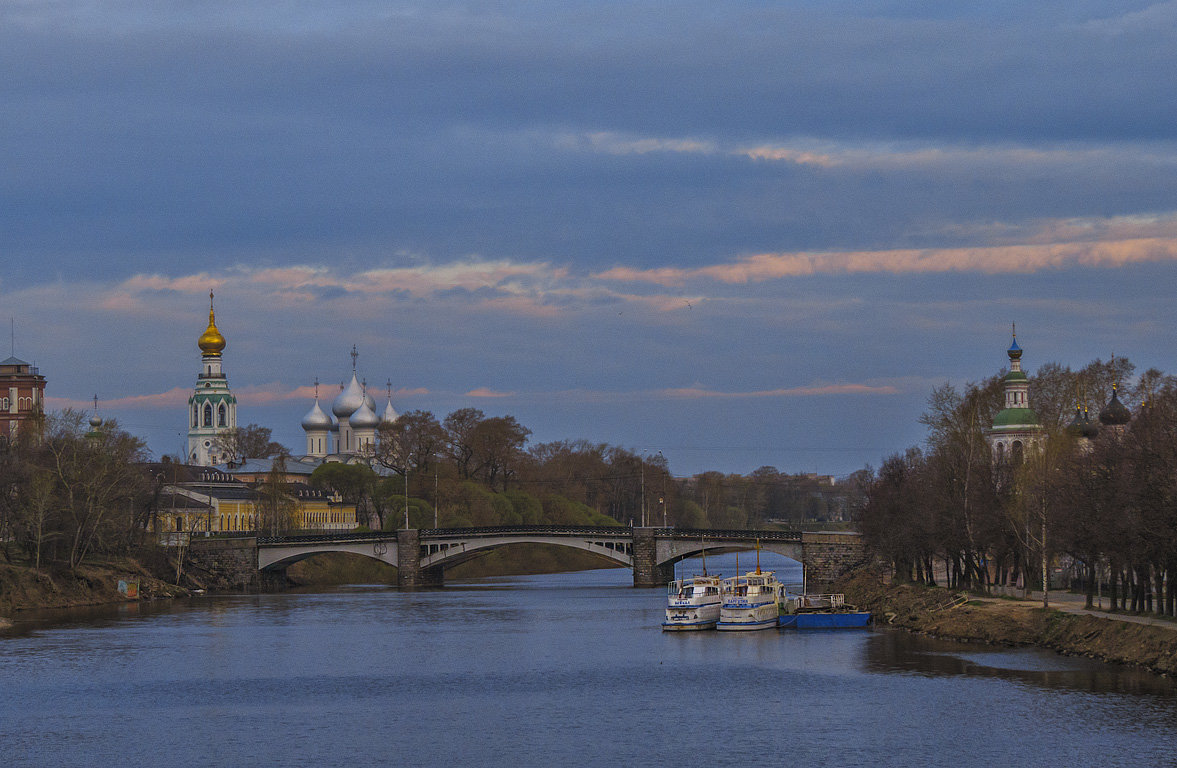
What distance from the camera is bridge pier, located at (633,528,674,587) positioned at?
119 m

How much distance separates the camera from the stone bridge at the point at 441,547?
11938 cm

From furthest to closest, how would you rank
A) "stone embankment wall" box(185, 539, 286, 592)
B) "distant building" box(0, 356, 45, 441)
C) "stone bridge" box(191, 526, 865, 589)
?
"distant building" box(0, 356, 45, 441) → "stone embankment wall" box(185, 539, 286, 592) → "stone bridge" box(191, 526, 865, 589)

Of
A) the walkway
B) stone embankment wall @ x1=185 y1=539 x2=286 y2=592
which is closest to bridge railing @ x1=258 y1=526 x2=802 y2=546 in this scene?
stone embankment wall @ x1=185 y1=539 x2=286 y2=592

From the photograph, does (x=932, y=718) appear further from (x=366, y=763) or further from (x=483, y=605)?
(x=483, y=605)

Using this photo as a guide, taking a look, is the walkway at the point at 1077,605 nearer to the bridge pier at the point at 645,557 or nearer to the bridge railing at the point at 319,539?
the bridge pier at the point at 645,557

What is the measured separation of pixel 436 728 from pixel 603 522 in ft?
384

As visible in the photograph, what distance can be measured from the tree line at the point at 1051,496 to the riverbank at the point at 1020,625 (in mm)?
2216

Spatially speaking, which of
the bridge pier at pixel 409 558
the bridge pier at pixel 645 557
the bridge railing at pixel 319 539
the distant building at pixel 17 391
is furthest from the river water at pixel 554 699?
the distant building at pixel 17 391

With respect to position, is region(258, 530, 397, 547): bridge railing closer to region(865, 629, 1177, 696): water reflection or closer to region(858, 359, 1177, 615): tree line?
region(858, 359, 1177, 615): tree line

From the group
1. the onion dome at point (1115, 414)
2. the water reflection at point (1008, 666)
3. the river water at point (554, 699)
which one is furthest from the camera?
the onion dome at point (1115, 414)

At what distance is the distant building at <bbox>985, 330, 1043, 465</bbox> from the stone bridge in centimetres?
1755

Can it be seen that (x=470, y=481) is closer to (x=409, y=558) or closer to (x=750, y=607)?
(x=409, y=558)

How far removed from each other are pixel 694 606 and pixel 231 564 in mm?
54850

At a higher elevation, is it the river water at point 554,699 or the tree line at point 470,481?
the tree line at point 470,481
